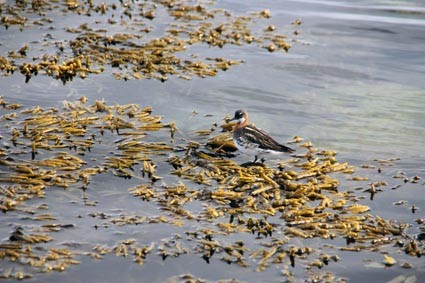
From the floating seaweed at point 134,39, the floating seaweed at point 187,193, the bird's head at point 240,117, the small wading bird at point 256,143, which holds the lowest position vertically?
the floating seaweed at point 187,193

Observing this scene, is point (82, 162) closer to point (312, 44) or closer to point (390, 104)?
point (390, 104)

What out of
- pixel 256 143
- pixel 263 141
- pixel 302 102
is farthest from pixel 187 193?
pixel 302 102

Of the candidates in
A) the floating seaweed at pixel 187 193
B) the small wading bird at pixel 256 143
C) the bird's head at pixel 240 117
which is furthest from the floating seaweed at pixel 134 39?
the small wading bird at pixel 256 143

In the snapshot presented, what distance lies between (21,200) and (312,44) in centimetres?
1153

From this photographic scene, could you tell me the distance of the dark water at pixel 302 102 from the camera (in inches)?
363

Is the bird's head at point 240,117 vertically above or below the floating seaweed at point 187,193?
above

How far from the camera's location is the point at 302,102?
15805 mm

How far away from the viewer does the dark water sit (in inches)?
363

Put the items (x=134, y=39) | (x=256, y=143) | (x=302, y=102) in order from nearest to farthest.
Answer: (x=256, y=143) → (x=302, y=102) → (x=134, y=39)

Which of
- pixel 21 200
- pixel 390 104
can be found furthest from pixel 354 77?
pixel 21 200

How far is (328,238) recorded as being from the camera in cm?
998

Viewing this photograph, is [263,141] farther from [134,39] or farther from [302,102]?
[134,39]

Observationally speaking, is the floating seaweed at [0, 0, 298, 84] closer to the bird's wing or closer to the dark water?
the dark water

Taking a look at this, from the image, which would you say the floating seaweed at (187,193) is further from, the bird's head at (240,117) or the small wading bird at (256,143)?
the bird's head at (240,117)
